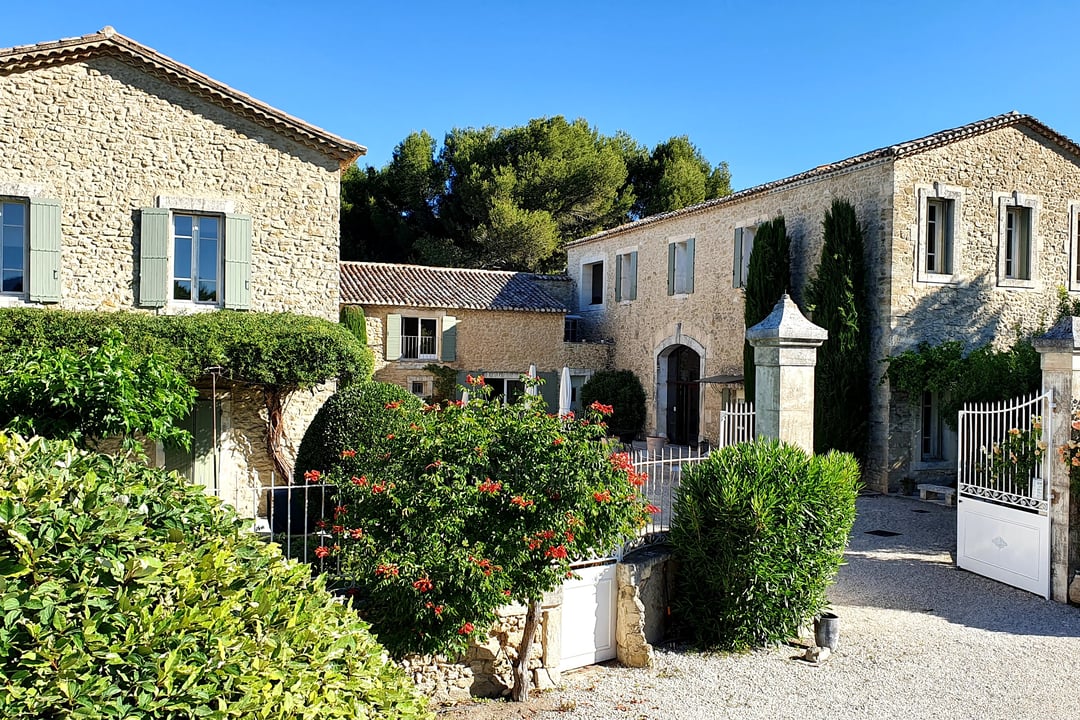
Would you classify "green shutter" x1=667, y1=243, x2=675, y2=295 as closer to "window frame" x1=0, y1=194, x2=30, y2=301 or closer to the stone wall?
the stone wall

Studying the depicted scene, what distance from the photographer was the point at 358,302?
20984 mm

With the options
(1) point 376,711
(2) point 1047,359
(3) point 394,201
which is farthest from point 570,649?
(3) point 394,201

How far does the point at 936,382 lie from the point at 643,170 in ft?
67.1

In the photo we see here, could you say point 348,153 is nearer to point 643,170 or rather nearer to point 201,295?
point 201,295

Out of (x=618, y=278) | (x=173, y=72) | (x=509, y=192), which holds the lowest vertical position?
(x=618, y=278)

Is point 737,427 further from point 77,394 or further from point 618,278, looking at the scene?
point 618,278

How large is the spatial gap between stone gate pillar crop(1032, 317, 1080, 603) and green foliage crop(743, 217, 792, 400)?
28.6 feet

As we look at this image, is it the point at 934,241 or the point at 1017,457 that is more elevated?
the point at 934,241

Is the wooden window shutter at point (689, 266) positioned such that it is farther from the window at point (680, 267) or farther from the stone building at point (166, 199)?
the stone building at point (166, 199)

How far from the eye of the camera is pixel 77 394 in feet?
22.8

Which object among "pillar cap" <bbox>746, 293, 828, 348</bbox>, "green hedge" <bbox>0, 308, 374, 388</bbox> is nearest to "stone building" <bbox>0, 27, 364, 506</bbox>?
"green hedge" <bbox>0, 308, 374, 388</bbox>

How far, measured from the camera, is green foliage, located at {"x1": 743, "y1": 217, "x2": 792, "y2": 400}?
55.5 ft

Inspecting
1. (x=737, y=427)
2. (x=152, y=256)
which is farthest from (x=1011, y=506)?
(x=152, y=256)

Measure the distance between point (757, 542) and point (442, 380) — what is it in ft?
52.4
